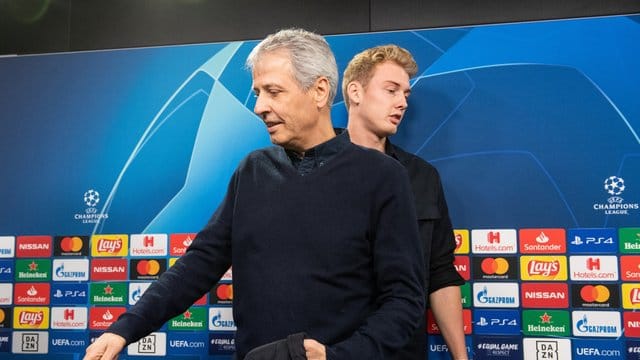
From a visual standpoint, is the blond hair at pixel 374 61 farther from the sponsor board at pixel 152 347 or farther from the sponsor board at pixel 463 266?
the sponsor board at pixel 152 347

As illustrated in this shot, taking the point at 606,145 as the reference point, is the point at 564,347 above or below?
below

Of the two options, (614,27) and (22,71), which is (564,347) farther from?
(22,71)

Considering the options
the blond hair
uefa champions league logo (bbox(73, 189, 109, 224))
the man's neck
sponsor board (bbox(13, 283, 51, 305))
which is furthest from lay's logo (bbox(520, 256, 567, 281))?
sponsor board (bbox(13, 283, 51, 305))

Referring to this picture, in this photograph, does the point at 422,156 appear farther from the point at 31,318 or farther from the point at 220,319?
the point at 31,318

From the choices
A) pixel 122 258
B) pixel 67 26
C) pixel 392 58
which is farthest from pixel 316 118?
pixel 67 26

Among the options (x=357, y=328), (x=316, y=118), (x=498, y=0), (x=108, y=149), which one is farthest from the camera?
(x=108, y=149)

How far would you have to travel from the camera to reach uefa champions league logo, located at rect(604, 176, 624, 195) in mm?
2229

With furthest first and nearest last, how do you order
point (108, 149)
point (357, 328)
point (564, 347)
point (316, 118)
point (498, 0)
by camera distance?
point (108, 149) < point (498, 0) < point (564, 347) < point (316, 118) < point (357, 328)

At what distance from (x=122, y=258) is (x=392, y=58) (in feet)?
4.00

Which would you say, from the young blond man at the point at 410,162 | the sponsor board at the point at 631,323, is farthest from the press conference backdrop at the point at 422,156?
the young blond man at the point at 410,162

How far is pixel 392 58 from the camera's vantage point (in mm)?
2271

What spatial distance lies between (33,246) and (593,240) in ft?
6.57

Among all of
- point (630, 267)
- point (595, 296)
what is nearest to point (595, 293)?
point (595, 296)

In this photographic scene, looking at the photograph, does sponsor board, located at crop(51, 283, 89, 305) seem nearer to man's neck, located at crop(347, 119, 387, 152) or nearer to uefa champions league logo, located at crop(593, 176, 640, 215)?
man's neck, located at crop(347, 119, 387, 152)
